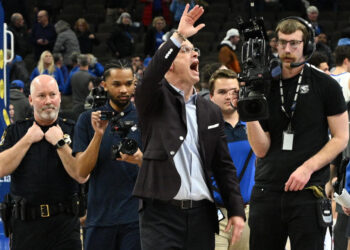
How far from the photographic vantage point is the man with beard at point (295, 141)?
441cm

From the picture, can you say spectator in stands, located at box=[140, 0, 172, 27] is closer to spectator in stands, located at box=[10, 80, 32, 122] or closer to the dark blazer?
spectator in stands, located at box=[10, 80, 32, 122]

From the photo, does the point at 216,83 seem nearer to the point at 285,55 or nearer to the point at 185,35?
the point at 285,55

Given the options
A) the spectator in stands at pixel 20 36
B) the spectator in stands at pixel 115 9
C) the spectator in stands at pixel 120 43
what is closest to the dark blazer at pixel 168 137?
the spectator in stands at pixel 120 43

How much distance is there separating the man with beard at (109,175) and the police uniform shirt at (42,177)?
27 centimetres

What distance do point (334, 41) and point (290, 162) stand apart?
13367 millimetres

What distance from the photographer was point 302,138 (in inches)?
176

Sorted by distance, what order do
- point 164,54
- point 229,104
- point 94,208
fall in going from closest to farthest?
1. point 164,54
2. point 94,208
3. point 229,104

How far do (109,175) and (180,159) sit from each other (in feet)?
4.02

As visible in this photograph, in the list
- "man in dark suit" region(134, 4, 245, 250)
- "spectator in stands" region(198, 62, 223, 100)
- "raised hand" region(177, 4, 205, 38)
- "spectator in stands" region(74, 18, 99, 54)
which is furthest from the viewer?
"spectator in stands" region(74, 18, 99, 54)

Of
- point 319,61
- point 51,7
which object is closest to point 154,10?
Answer: point 51,7

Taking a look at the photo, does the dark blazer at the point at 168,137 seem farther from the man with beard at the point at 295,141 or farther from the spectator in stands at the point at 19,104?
the spectator in stands at the point at 19,104

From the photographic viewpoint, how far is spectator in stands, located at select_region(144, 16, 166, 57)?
651 inches

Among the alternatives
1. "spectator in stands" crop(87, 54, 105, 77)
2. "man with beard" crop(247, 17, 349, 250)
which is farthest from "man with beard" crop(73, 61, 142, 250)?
"spectator in stands" crop(87, 54, 105, 77)

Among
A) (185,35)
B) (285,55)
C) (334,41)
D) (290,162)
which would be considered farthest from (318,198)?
(334,41)
